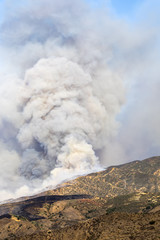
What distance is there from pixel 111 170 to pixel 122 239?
83353 millimetres

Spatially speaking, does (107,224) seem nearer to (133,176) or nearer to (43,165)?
(133,176)

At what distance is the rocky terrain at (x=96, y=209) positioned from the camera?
100 ft

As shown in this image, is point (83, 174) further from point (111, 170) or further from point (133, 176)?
point (133, 176)

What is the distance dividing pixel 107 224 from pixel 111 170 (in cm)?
7748

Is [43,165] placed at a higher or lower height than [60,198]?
higher

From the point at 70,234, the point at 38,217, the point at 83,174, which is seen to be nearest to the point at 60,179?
the point at 83,174

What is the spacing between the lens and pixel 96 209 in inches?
2628

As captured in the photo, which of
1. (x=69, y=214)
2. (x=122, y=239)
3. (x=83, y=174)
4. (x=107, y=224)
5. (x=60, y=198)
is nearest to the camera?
(x=122, y=239)

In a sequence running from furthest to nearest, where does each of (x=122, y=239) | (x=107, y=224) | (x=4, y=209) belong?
(x=4, y=209), (x=107, y=224), (x=122, y=239)

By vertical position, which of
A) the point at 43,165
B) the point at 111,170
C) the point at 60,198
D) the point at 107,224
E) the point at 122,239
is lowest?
the point at 122,239

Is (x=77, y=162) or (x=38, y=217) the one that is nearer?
(x=38, y=217)

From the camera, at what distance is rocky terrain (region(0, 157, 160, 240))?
100ft

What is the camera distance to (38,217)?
6456 centimetres

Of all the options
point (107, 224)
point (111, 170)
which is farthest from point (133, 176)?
point (107, 224)
